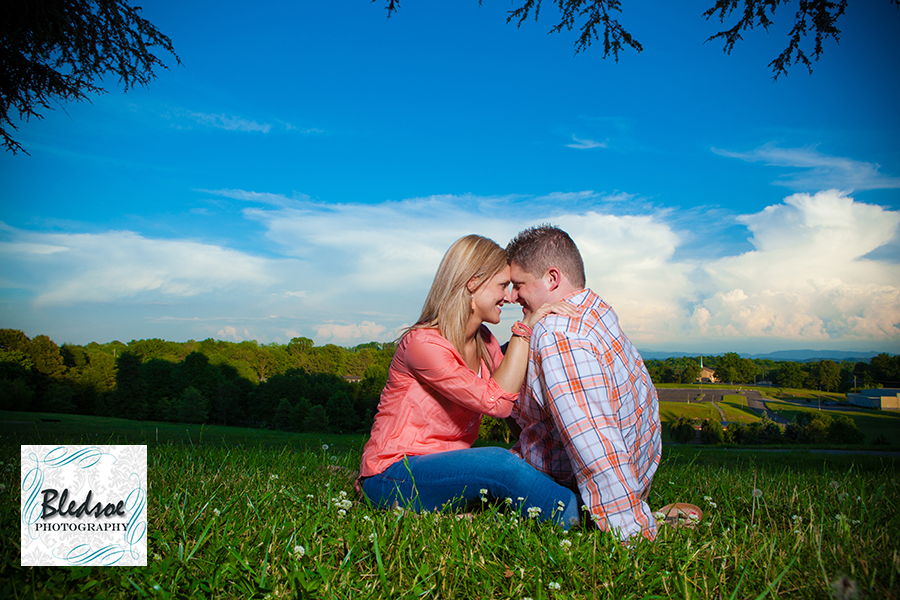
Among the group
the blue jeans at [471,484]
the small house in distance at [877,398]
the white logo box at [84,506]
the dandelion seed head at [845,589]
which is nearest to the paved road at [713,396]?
the small house in distance at [877,398]

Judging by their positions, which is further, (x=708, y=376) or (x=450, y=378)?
(x=708, y=376)

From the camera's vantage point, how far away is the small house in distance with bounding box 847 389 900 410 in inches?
1226

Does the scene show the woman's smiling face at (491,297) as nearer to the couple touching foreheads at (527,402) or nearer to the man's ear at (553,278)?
the couple touching foreheads at (527,402)

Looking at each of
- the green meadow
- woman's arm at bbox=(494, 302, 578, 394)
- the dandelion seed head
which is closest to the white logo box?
the green meadow

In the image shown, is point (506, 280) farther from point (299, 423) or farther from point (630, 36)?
point (299, 423)

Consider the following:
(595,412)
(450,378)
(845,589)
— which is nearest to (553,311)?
(595,412)

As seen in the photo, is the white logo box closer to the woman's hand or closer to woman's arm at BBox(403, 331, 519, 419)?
woman's arm at BBox(403, 331, 519, 419)

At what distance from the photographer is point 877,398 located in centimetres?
3219

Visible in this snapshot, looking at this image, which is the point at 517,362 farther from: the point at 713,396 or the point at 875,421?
the point at 713,396

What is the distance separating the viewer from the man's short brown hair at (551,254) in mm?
3131

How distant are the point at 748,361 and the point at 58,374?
155ft

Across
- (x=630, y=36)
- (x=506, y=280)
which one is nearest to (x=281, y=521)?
(x=506, y=280)

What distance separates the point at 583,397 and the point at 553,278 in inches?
34.8

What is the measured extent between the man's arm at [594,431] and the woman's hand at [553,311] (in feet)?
0.52
